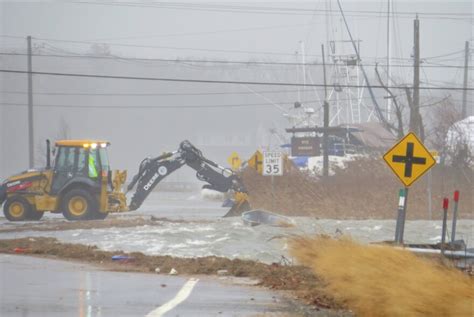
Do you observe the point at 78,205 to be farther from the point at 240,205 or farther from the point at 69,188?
the point at 240,205

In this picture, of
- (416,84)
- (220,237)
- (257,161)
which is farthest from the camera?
(257,161)

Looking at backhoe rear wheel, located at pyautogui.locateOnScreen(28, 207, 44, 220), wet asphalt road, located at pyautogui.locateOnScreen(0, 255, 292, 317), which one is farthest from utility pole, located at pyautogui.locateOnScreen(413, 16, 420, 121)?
wet asphalt road, located at pyautogui.locateOnScreen(0, 255, 292, 317)

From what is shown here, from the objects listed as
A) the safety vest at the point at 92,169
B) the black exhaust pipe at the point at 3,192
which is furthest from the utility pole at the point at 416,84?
the black exhaust pipe at the point at 3,192

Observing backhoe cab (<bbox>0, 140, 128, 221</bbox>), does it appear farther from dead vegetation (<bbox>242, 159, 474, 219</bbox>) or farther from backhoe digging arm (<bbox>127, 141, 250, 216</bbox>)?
dead vegetation (<bbox>242, 159, 474, 219</bbox>)

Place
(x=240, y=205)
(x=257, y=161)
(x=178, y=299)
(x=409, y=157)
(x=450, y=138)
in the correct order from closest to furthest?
(x=178, y=299), (x=409, y=157), (x=240, y=205), (x=257, y=161), (x=450, y=138)

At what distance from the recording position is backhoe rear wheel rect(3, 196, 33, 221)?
3055 cm

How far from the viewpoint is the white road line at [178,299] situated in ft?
34.3

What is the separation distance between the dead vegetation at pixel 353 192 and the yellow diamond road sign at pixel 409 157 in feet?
61.7

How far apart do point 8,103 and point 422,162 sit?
72054 mm

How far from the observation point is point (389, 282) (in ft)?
30.0

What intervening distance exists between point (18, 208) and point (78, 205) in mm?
2317

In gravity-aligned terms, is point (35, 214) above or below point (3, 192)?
below

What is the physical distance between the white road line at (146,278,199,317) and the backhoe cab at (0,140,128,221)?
16.9 meters

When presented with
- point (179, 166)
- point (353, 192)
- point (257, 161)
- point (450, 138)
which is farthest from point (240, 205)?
point (450, 138)
